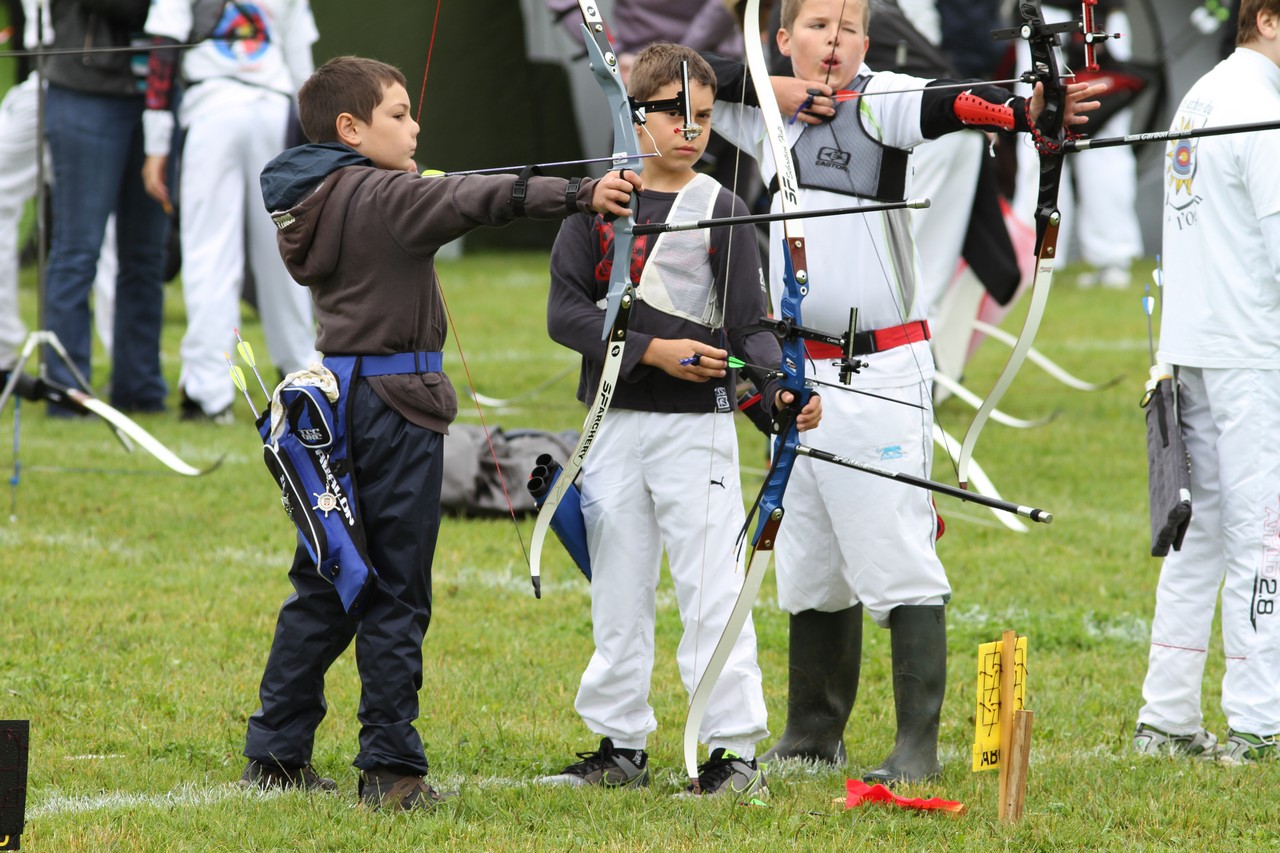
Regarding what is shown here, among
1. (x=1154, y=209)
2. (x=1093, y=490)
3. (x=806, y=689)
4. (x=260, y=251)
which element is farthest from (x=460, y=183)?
(x=1154, y=209)

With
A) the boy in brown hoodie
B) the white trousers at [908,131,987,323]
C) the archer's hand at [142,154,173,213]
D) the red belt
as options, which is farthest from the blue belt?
the white trousers at [908,131,987,323]

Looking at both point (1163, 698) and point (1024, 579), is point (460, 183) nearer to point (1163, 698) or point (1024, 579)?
point (1163, 698)

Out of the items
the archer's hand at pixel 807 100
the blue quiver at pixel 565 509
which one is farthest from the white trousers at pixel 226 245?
the archer's hand at pixel 807 100

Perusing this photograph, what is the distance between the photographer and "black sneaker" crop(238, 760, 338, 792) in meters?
3.75

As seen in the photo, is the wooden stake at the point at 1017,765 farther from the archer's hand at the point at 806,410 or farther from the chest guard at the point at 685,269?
the chest guard at the point at 685,269

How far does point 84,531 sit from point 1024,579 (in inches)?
137

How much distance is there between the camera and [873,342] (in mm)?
3895

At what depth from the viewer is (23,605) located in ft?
17.2

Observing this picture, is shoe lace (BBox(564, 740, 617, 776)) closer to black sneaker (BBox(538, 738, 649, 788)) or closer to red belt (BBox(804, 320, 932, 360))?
black sneaker (BBox(538, 738, 649, 788))

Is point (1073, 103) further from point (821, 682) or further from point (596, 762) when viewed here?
point (596, 762)

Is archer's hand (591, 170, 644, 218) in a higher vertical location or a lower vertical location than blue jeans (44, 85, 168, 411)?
higher

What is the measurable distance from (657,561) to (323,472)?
0.84 meters

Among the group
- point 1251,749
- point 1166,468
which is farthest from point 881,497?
point 1251,749

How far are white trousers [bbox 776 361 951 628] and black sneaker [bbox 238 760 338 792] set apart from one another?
4.32 feet
